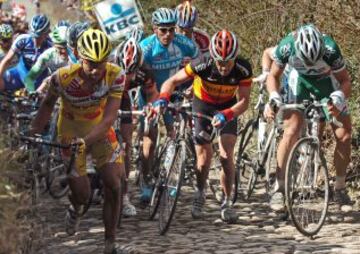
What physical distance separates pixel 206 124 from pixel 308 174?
1.23 m

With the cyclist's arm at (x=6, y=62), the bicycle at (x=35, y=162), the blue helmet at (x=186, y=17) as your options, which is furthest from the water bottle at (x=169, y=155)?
the blue helmet at (x=186, y=17)

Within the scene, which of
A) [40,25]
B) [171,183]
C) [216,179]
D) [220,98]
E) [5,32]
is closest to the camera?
[171,183]

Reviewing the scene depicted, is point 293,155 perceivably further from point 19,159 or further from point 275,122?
point 19,159

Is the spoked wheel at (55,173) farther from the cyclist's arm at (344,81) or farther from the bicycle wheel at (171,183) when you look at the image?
the cyclist's arm at (344,81)

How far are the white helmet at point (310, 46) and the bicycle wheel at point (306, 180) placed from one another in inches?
30.9

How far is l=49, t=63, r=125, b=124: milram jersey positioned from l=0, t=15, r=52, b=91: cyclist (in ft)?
13.3

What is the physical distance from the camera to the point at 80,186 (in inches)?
338

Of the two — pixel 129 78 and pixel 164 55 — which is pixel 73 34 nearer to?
pixel 129 78

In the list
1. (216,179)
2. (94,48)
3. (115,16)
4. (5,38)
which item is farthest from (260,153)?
(115,16)

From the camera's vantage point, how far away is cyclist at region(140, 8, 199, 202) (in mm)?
11727

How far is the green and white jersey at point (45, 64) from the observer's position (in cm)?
1193

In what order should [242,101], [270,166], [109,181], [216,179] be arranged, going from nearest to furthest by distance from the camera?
[109,181], [242,101], [270,166], [216,179]

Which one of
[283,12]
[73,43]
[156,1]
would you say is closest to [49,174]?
[73,43]

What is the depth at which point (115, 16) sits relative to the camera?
16625mm
